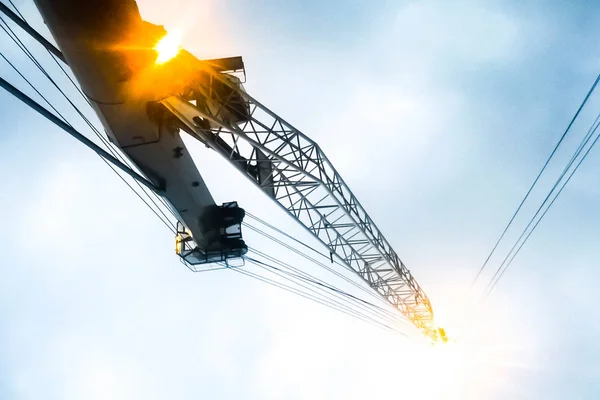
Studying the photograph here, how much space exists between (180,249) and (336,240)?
5293mm

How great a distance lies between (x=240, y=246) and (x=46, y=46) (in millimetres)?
6182

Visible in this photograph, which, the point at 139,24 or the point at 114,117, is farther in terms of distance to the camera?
the point at 114,117

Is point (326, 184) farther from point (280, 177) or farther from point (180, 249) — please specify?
Result: point (180, 249)

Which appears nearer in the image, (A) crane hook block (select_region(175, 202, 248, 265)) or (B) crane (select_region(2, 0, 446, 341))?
(B) crane (select_region(2, 0, 446, 341))

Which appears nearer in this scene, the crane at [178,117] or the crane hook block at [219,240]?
the crane at [178,117]

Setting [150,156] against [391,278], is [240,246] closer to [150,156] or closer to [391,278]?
[150,156]

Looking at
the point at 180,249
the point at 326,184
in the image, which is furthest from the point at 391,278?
the point at 180,249

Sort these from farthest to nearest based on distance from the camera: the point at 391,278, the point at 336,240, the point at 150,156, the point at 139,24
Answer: the point at 391,278 → the point at 336,240 → the point at 150,156 → the point at 139,24

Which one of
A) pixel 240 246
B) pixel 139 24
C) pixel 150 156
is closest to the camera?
pixel 139 24

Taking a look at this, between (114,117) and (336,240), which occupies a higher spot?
(114,117)

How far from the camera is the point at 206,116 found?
7543 mm

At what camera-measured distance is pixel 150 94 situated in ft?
22.1

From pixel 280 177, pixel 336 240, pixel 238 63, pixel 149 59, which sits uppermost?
pixel 238 63

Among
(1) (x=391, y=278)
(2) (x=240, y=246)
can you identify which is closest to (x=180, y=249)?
(2) (x=240, y=246)
